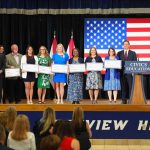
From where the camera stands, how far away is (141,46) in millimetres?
12398

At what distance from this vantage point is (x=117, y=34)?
41.1 ft

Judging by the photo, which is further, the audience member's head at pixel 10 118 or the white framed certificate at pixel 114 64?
the white framed certificate at pixel 114 64

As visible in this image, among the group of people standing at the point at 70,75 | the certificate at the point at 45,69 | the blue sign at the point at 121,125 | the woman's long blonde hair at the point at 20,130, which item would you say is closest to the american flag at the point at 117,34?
the group of people standing at the point at 70,75

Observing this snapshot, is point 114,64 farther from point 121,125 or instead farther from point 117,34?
point 117,34

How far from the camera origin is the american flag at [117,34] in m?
12.4

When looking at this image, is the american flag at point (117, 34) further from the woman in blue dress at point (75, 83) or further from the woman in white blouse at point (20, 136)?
the woman in white blouse at point (20, 136)

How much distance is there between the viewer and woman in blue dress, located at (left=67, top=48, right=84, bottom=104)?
983 centimetres

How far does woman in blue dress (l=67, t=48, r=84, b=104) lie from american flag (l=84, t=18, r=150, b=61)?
2653 millimetres

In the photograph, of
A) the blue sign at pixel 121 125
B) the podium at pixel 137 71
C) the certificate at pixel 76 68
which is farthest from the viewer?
the certificate at pixel 76 68

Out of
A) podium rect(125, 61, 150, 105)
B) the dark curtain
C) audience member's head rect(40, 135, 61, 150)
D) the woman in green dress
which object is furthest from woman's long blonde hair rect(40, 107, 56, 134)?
the dark curtain

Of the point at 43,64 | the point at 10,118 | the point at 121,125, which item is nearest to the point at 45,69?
the point at 43,64

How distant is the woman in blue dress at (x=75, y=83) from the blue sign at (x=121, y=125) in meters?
1.72

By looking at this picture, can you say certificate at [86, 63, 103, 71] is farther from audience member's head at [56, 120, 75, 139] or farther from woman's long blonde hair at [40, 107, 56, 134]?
audience member's head at [56, 120, 75, 139]

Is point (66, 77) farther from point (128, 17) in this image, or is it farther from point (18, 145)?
point (18, 145)
